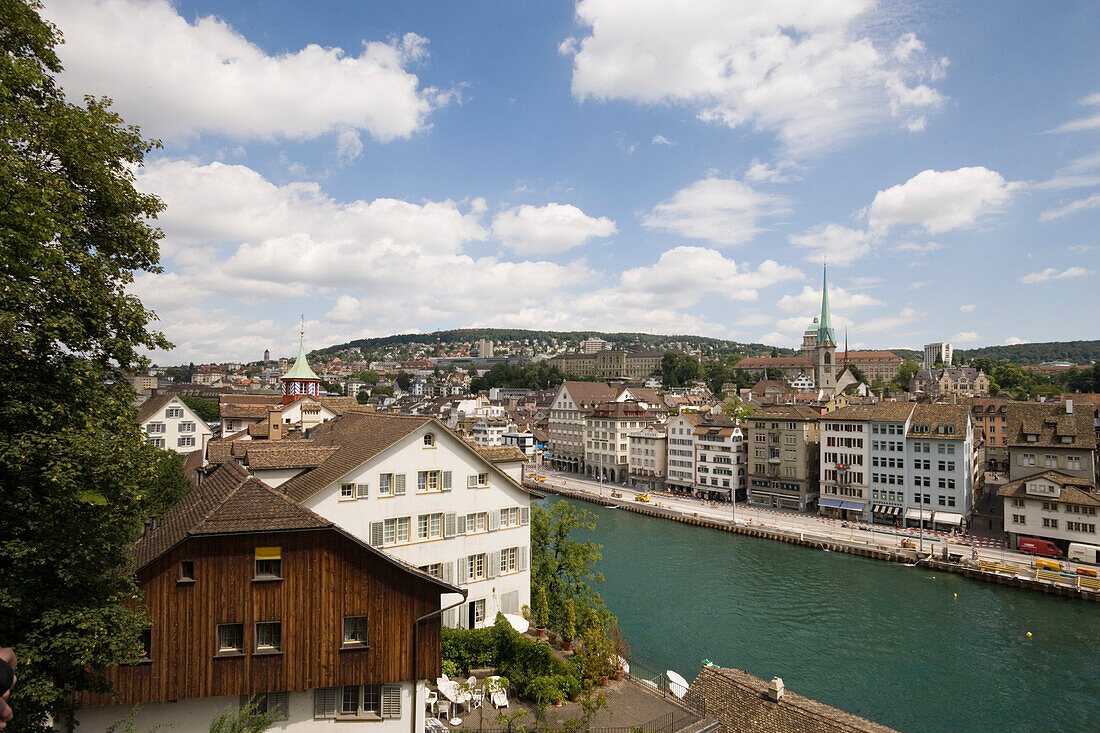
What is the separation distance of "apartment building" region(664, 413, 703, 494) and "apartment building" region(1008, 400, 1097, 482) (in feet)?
104

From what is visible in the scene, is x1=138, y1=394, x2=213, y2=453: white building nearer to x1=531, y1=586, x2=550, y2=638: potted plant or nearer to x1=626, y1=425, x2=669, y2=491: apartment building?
x1=531, y1=586, x2=550, y2=638: potted plant

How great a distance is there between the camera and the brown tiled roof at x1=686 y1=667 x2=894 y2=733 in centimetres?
1680

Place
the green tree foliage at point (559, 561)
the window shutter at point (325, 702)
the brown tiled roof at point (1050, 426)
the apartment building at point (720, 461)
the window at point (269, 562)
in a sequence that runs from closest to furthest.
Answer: the window at point (269, 562), the window shutter at point (325, 702), the green tree foliage at point (559, 561), the brown tiled roof at point (1050, 426), the apartment building at point (720, 461)

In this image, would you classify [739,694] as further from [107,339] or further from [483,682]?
[107,339]

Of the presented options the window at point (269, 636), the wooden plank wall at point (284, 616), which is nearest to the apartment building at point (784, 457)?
the wooden plank wall at point (284, 616)

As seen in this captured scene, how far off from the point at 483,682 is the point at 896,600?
30332mm

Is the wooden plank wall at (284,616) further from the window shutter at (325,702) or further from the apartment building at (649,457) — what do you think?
the apartment building at (649,457)

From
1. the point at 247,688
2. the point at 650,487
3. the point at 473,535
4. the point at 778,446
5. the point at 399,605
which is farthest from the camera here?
the point at 650,487

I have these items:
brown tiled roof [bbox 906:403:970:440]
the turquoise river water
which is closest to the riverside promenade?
the turquoise river water

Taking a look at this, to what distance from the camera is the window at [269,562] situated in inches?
463

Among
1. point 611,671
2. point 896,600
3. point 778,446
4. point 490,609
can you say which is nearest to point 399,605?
point 611,671

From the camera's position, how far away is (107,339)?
9.89 metres

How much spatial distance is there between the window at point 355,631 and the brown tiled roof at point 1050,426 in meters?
54.7

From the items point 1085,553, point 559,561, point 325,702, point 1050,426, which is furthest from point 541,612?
point 1050,426
